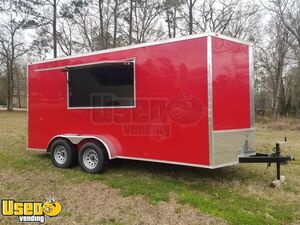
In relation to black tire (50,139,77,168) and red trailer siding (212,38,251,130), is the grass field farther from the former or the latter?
red trailer siding (212,38,251,130)

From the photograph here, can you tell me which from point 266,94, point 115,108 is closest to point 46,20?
point 266,94

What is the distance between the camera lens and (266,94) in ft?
97.2

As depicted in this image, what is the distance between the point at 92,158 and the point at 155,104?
197cm

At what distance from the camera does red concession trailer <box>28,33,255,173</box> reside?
18.5ft

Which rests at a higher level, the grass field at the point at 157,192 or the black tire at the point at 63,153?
the black tire at the point at 63,153

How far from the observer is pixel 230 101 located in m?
6.01

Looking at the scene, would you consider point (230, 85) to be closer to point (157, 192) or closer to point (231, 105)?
point (231, 105)

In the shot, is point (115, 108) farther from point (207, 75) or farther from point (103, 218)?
point (103, 218)

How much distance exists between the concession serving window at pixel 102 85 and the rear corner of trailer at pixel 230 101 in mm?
1763
